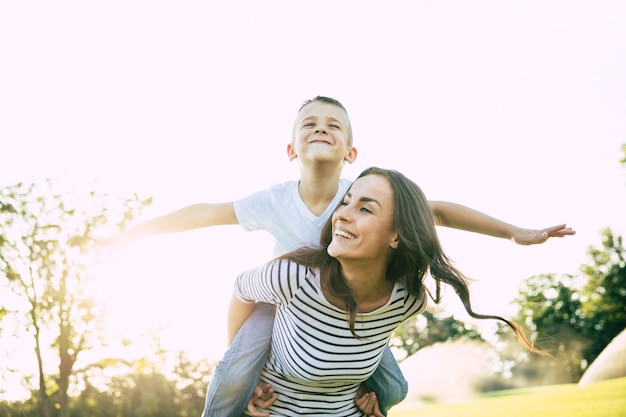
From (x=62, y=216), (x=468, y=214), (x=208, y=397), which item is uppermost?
(x=62, y=216)

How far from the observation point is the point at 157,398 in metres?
24.5

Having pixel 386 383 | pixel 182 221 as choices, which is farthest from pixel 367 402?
pixel 182 221

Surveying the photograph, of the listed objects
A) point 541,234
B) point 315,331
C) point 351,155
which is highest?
point 351,155

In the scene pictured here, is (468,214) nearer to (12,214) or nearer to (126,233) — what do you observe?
(126,233)

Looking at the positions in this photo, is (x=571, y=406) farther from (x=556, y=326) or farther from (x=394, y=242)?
(x=556, y=326)

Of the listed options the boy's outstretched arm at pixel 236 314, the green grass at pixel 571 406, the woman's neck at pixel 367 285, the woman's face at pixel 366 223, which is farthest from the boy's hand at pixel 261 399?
the green grass at pixel 571 406

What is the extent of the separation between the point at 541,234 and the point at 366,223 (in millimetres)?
1054

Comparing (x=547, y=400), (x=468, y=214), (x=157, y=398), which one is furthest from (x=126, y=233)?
(x=157, y=398)

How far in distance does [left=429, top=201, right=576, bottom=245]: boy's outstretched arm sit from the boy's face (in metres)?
0.74

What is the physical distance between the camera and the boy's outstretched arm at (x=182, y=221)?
382 cm

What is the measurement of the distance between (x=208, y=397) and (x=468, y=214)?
6.38 feet

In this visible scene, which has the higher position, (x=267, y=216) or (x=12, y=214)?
(x=12, y=214)

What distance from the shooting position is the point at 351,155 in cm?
443

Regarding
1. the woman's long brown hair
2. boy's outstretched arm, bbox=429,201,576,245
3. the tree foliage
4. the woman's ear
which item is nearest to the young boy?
boy's outstretched arm, bbox=429,201,576,245
